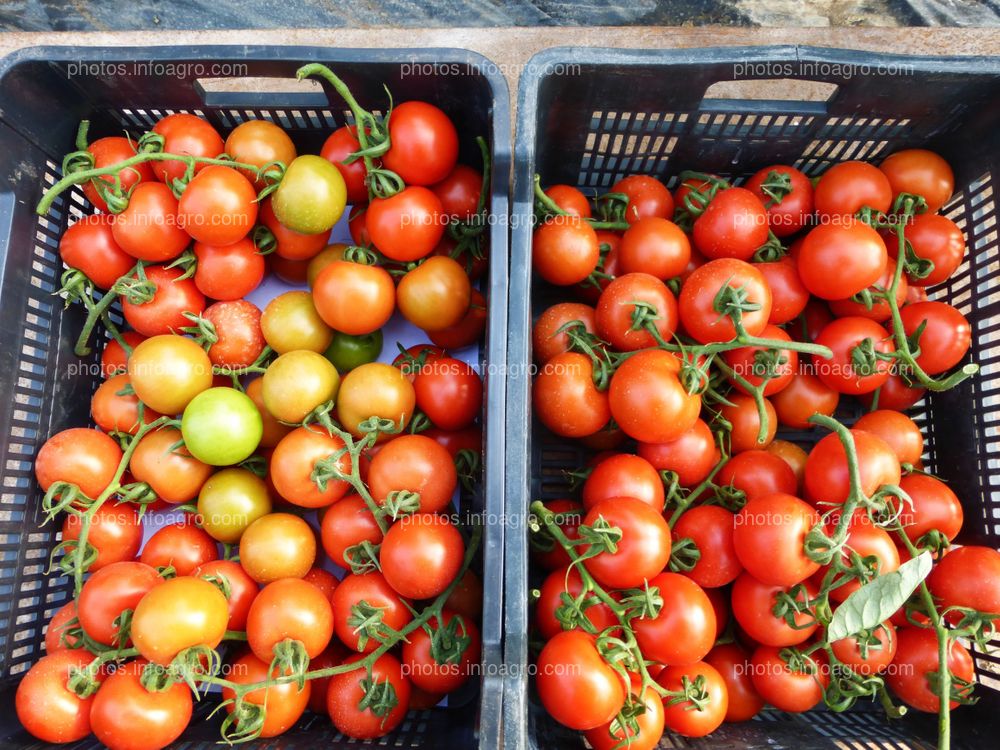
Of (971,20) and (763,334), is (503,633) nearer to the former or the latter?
(763,334)

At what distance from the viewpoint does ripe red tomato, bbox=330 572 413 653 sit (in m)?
0.95

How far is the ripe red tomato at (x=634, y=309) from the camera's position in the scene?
1.00 meters

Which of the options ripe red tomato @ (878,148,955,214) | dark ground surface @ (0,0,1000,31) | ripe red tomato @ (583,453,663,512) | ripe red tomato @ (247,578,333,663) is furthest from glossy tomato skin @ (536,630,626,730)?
dark ground surface @ (0,0,1000,31)

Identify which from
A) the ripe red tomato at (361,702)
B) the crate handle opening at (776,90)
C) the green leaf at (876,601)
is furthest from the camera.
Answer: the crate handle opening at (776,90)

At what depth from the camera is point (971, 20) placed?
157 cm

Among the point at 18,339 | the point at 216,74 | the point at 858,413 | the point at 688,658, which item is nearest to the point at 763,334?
the point at 858,413

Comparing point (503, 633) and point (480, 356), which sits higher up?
point (480, 356)

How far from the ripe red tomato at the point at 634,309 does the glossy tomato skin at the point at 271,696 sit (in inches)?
27.0

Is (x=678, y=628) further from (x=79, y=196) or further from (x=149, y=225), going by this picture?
(x=79, y=196)

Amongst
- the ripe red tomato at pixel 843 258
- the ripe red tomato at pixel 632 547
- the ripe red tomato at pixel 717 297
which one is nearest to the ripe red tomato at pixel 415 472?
the ripe red tomato at pixel 632 547

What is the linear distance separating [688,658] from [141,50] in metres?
1.18

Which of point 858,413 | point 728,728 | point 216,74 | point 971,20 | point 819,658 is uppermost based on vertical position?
point 971,20

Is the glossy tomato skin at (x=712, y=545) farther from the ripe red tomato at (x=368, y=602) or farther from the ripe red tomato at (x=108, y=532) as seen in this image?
the ripe red tomato at (x=108, y=532)

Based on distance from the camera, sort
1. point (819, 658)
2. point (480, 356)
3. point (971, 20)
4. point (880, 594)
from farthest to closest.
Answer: point (971, 20) → point (480, 356) → point (819, 658) → point (880, 594)
